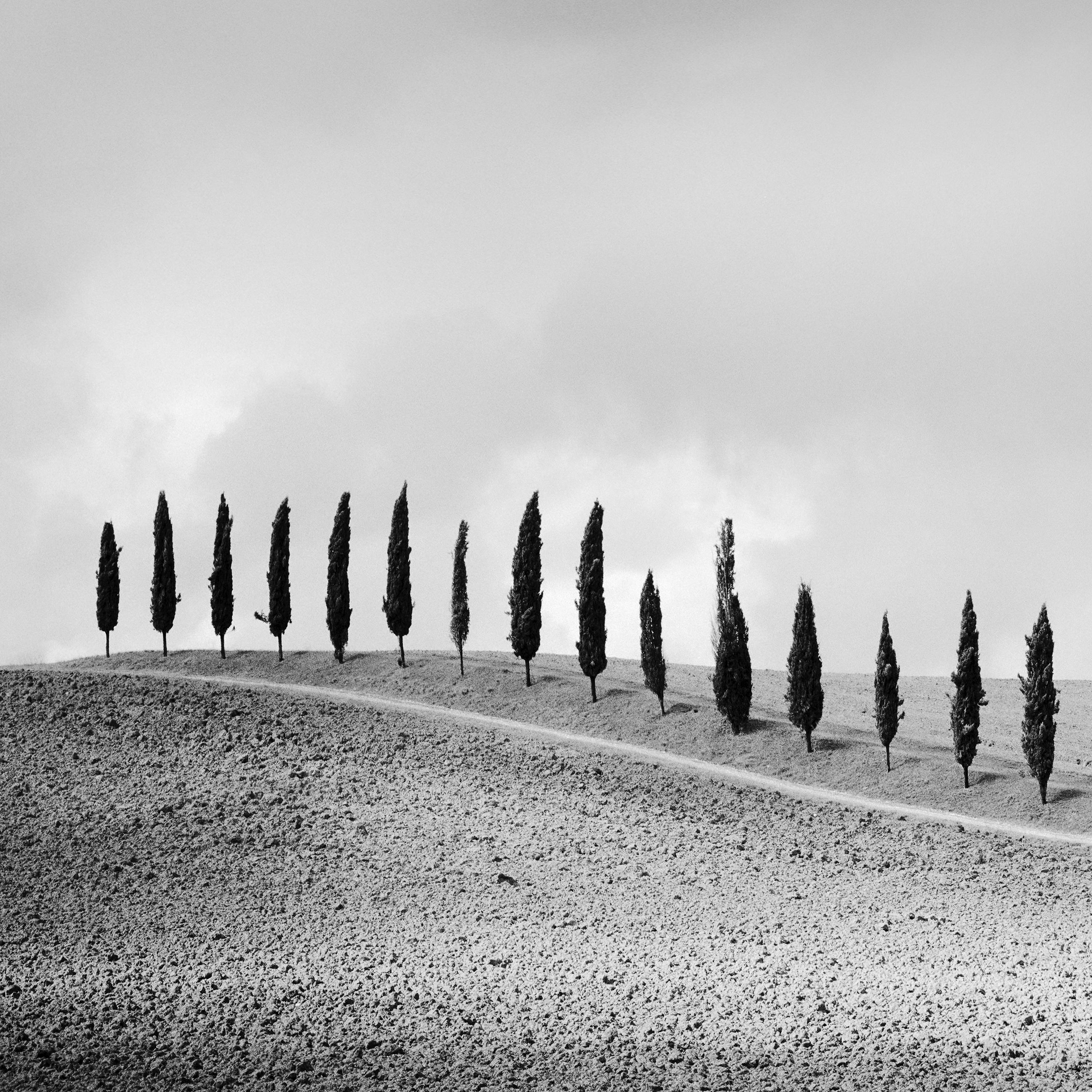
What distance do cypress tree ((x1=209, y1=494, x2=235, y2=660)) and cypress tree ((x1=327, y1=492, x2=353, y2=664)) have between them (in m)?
7.40

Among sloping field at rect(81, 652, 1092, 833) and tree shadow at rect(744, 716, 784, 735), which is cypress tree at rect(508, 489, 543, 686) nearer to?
sloping field at rect(81, 652, 1092, 833)

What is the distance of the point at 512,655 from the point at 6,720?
35.4 metres

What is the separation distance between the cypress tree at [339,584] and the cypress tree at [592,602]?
1577 cm

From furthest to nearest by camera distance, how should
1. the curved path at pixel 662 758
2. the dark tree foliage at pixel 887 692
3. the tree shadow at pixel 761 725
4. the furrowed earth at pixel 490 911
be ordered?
the tree shadow at pixel 761 725
the dark tree foliage at pixel 887 692
the curved path at pixel 662 758
the furrowed earth at pixel 490 911

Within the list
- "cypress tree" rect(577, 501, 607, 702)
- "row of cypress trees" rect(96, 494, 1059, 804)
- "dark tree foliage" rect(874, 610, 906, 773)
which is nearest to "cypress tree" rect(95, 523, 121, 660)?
"row of cypress trees" rect(96, 494, 1059, 804)

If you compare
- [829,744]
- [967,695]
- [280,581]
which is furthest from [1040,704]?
[280,581]

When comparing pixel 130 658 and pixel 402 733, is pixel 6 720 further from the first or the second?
pixel 130 658

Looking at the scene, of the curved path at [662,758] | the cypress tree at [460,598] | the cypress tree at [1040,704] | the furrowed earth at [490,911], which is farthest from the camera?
the cypress tree at [460,598]

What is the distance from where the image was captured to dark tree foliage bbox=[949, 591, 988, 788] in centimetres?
4928

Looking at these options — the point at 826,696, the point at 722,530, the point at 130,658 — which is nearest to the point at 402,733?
the point at 722,530

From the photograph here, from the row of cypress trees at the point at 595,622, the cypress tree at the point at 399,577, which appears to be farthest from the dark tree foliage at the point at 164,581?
the cypress tree at the point at 399,577

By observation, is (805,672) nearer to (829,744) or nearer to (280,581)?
(829,744)

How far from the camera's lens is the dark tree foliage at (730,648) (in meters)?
55.8

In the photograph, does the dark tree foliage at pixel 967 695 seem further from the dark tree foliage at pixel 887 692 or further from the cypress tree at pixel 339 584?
the cypress tree at pixel 339 584
